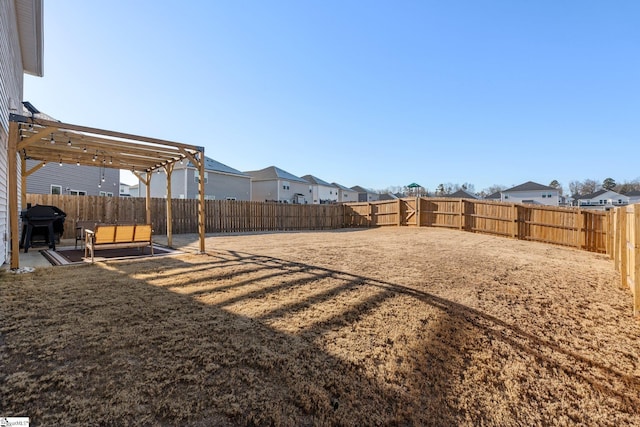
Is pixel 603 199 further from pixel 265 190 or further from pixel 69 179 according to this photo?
pixel 69 179

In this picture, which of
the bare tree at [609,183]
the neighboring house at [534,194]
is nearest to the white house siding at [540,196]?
the neighboring house at [534,194]

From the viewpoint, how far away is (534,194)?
37.4m

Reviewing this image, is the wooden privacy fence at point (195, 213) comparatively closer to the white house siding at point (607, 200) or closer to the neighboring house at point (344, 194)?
the neighboring house at point (344, 194)

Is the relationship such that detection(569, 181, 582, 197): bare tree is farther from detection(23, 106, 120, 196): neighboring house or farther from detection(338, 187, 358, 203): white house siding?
detection(23, 106, 120, 196): neighboring house

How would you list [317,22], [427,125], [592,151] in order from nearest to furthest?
[317,22] → [427,125] → [592,151]

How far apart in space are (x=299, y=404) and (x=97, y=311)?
279 cm

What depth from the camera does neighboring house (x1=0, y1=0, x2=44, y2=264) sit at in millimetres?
5305

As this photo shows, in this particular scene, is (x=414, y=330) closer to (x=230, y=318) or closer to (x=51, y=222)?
(x=230, y=318)

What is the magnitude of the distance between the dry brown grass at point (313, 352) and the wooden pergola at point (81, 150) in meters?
2.14

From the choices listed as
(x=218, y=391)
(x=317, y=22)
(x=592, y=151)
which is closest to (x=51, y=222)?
(x=218, y=391)

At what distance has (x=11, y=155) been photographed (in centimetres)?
501

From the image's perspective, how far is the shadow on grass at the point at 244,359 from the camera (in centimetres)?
169

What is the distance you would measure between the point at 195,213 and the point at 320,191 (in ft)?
74.4

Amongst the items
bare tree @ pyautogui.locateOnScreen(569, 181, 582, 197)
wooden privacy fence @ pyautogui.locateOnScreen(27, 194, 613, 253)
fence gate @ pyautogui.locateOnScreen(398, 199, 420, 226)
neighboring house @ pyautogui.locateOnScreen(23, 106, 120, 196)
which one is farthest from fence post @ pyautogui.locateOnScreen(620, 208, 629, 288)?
bare tree @ pyautogui.locateOnScreen(569, 181, 582, 197)
